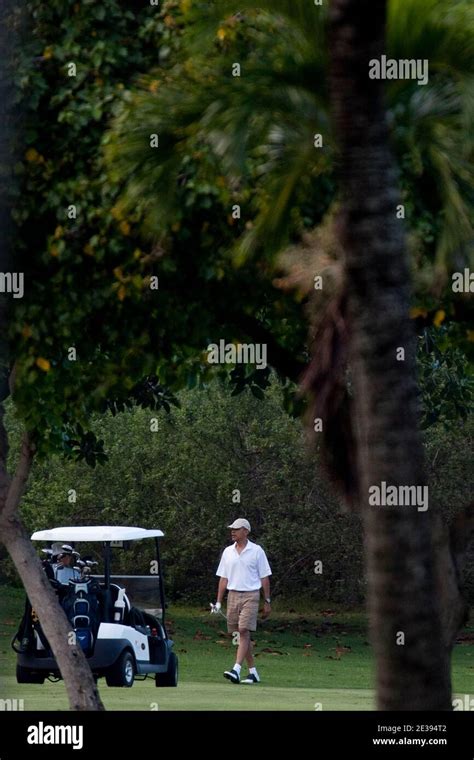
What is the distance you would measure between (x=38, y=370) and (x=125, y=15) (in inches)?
122

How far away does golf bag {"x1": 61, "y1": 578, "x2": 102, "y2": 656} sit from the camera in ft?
54.3

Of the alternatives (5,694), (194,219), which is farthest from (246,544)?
(194,219)

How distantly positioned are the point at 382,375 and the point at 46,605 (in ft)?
22.8

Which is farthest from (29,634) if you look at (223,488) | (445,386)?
(223,488)

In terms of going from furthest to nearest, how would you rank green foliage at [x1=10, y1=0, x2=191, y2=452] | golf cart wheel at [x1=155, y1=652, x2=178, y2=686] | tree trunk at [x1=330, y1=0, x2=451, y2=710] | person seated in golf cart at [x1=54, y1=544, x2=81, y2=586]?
golf cart wheel at [x1=155, y1=652, x2=178, y2=686] → person seated in golf cart at [x1=54, y1=544, x2=81, y2=586] → green foliage at [x1=10, y1=0, x2=191, y2=452] → tree trunk at [x1=330, y1=0, x2=451, y2=710]

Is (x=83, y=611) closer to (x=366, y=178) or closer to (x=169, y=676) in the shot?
(x=169, y=676)

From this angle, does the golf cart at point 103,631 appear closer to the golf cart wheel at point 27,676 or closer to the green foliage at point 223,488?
the golf cart wheel at point 27,676

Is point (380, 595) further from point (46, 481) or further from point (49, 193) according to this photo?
point (46, 481)

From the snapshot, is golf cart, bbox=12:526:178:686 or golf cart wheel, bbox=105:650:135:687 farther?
golf cart wheel, bbox=105:650:135:687

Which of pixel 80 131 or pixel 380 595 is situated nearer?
pixel 380 595

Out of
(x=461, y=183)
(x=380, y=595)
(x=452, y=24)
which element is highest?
(x=452, y=24)

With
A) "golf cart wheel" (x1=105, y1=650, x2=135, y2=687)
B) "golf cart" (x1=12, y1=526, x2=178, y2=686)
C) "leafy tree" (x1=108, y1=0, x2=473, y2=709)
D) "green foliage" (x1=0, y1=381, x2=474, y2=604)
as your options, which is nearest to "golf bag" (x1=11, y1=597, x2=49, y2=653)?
"golf cart" (x1=12, y1=526, x2=178, y2=686)

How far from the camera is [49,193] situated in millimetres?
12383

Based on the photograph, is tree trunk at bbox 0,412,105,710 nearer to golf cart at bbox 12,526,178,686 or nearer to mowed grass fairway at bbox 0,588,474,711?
mowed grass fairway at bbox 0,588,474,711
